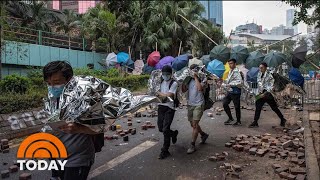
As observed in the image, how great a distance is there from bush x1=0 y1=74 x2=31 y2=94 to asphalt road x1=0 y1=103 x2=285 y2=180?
4.06 meters

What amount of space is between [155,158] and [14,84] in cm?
648

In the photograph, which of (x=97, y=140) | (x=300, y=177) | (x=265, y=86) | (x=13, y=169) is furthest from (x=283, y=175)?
(x=13, y=169)

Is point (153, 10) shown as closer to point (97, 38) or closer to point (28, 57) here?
point (97, 38)

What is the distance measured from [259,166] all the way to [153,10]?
2129cm

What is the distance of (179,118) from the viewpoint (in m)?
10.5

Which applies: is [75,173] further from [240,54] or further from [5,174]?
[240,54]

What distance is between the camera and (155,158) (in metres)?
5.96

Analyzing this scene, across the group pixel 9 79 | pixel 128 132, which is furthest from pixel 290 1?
pixel 9 79

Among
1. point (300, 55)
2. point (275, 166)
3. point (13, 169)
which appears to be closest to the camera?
point (13, 169)

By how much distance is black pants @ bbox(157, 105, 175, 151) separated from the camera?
19.5 feet

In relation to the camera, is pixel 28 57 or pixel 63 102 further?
pixel 28 57

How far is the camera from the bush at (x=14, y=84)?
10188 mm

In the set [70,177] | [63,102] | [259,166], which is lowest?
[259,166]

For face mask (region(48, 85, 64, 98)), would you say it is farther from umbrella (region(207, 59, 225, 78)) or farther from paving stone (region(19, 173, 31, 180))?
umbrella (region(207, 59, 225, 78))
